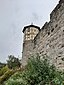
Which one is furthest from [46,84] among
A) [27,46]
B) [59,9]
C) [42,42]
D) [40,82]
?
[27,46]

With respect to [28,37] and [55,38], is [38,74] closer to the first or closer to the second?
[55,38]

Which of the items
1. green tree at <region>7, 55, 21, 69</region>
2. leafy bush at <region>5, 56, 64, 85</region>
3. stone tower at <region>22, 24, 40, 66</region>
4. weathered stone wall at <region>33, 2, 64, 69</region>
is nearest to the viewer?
leafy bush at <region>5, 56, 64, 85</region>

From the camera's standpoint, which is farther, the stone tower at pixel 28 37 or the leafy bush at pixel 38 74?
the stone tower at pixel 28 37

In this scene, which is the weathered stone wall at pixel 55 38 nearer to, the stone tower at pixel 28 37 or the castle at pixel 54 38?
the castle at pixel 54 38

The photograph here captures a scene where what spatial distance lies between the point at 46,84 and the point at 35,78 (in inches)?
34.7

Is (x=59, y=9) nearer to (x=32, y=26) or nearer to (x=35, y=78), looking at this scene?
(x=35, y=78)

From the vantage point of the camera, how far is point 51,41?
8.57 m

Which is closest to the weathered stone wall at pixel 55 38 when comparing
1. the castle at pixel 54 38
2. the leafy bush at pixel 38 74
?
the castle at pixel 54 38

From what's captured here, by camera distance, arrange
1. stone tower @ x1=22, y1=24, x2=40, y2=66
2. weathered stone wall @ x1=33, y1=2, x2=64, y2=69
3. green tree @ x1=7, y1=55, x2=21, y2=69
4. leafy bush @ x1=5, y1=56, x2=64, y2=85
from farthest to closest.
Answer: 1. green tree @ x1=7, y1=55, x2=21, y2=69
2. stone tower @ x1=22, y1=24, x2=40, y2=66
3. weathered stone wall @ x1=33, y1=2, x2=64, y2=69
4. leafy bush @ x1=5, y1=56, x2=64, y2=85

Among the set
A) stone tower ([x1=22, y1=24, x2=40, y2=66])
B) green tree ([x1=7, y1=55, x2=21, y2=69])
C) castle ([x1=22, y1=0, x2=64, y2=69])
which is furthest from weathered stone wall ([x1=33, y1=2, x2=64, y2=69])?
green tree ([x1=7, y1=55, x2=21, y2=69])

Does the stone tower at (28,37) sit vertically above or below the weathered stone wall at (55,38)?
above

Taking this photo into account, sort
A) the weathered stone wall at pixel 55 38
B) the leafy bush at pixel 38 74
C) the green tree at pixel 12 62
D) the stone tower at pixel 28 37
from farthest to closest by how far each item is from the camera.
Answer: the green tree at pixel 12 62 < the stone tower at pixel 28 37 < the weathered stone wall at pixel 55 38 < the leafy bush at pixel 38 74

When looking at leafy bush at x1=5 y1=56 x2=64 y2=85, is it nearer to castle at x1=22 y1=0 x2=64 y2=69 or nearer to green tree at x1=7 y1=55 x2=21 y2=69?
castle at x1=22 y1=0 x2=64 y2=69

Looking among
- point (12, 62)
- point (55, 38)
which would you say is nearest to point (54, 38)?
point (55, 38)
